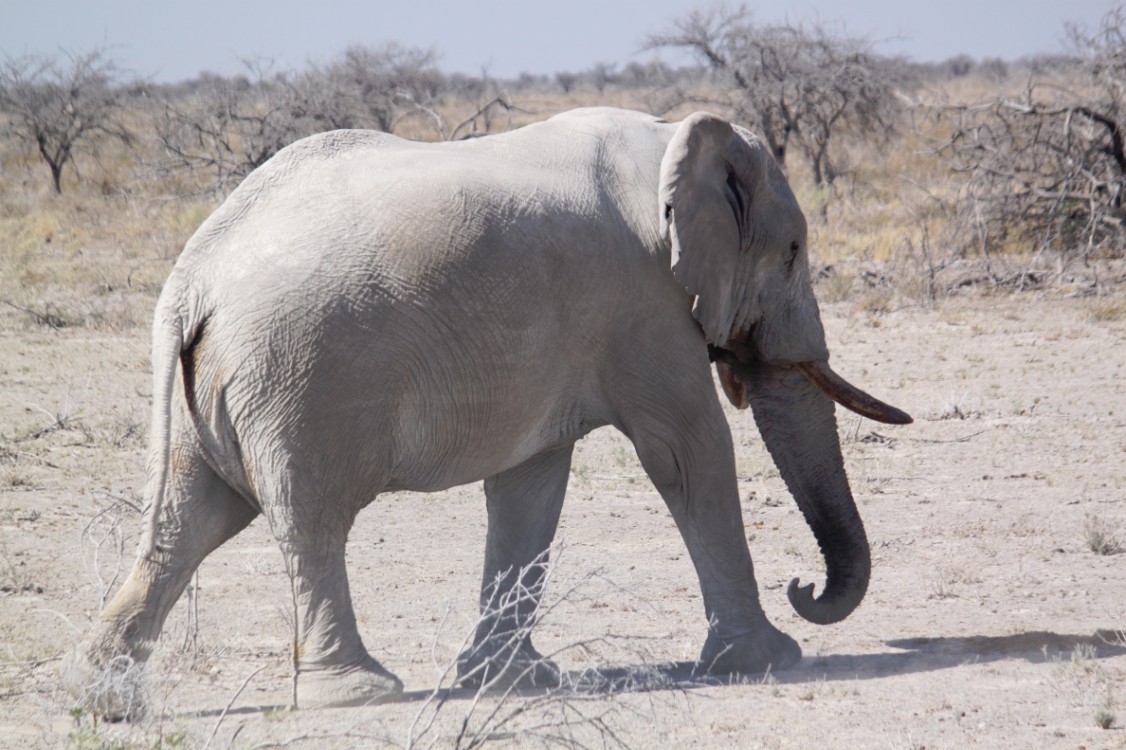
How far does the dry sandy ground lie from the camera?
176 inches

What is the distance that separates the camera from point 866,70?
25.2 m

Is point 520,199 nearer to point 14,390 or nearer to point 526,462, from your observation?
point 526,462

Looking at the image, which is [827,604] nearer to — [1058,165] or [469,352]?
[469,352]

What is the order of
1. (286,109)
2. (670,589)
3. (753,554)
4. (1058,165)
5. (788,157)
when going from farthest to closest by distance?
1. (788,157)
2. (286,109)
3. (1058,165)
4. (753,554)
5. (670,589)

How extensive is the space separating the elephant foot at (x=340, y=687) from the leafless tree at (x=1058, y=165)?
11.4 metres

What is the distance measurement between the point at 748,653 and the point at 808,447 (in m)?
0.85

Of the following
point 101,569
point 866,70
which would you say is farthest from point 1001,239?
point 101,569

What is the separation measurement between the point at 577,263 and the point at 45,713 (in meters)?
2.20

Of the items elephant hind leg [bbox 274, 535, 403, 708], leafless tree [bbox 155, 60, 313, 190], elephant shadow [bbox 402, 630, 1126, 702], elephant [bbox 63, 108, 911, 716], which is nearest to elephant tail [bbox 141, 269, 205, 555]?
elephant [bbox 63, 108, 911, 716]

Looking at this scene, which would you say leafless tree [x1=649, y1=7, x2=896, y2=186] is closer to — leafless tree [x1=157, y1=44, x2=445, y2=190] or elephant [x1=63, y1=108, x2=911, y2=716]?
leafless tree [x1=157, y1=44, x2=445, y2=190]

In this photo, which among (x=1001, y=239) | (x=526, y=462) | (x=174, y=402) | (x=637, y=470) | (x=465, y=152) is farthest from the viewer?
(x=1001, y=239)

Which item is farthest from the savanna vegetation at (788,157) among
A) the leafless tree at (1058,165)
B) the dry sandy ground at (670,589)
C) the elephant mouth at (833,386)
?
the elephant mouth at (833,386)

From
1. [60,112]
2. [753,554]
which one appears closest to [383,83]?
[60,112]

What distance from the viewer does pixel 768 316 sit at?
17.7 ft
